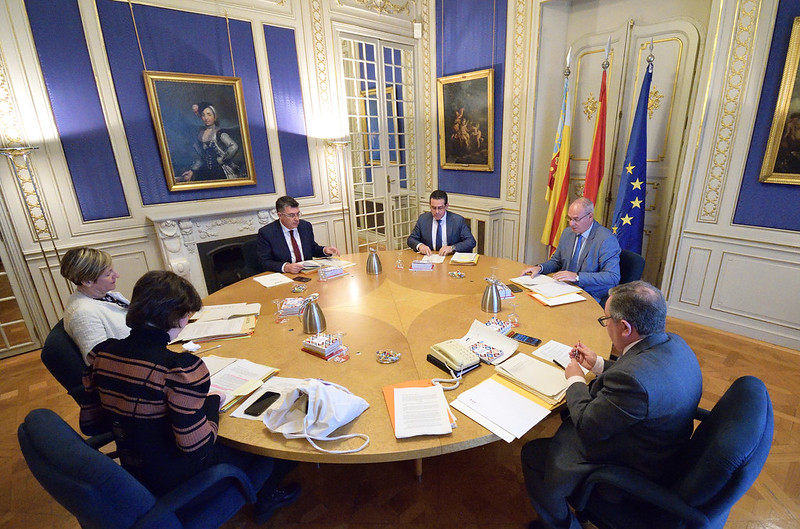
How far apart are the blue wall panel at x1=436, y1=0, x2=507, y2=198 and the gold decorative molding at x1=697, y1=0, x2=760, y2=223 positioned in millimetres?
2101

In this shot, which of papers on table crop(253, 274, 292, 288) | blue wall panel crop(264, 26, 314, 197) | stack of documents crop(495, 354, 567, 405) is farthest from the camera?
blue wall panel crop(264, 26, 314, 197)

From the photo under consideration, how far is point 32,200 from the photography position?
325 centimetres

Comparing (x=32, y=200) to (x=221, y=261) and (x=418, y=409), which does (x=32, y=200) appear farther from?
(x=418, y=409)

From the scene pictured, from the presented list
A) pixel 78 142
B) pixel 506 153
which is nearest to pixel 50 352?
pixel 78 142

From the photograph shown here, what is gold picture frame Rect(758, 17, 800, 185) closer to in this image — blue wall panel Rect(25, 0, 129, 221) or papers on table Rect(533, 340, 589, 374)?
papers on table Rect(533, 340, 589, 374)

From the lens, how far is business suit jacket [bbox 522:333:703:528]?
1.12 metres

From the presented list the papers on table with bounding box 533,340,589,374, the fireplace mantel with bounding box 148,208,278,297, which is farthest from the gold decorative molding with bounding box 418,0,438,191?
the papers on table with bounding box 533,340,589,374

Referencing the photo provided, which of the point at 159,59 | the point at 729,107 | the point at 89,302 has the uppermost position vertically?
the point at 159,59

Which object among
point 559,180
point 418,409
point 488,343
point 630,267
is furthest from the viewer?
point 559,180

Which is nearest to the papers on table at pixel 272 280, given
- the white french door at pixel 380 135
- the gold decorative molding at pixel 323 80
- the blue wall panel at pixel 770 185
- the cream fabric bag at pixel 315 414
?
the cream fabric bag at pixel 315 414

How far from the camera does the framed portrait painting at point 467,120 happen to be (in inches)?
180

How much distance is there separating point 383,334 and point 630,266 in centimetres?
189

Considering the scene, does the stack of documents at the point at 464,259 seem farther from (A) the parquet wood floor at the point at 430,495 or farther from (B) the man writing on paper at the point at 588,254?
(A) the parquet wood floor at the point at 430,495

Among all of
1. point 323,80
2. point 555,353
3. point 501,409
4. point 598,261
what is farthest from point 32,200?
point 598,261
